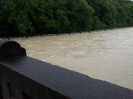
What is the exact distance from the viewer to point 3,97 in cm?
215

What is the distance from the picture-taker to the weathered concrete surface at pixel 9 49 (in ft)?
6.56

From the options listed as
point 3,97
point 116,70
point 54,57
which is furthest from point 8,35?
point 3,97

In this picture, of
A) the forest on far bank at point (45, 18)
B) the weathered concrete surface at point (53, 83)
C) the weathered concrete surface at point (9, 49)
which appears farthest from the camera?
the forest on far bank at point (45, 18)

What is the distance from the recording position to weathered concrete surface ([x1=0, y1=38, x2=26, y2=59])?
200cm

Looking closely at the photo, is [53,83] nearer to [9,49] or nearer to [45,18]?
[9,49]

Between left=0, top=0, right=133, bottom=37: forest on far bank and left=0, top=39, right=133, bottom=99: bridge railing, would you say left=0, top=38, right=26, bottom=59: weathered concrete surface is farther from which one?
left=0, top=0, right=133, bottom=37: forest on far bank

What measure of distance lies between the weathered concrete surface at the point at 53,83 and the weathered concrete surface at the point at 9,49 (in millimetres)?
77

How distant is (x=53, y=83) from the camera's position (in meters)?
1.40

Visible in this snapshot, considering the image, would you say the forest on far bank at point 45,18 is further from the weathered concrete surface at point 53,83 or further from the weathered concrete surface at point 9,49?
the weathered concrete surface at point 53,83

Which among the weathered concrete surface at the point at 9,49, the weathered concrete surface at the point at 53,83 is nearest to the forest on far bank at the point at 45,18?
the weathered concrete surface at the point at 9,49

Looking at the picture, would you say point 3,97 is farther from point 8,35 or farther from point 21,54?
point 8,35

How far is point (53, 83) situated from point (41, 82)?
8cm

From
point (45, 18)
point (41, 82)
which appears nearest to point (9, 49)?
point (41, 82)

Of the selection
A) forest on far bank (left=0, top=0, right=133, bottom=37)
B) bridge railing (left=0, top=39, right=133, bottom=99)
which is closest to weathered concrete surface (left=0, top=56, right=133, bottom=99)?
bridge railing (left=0, top=39, right=133, bottom=99)
